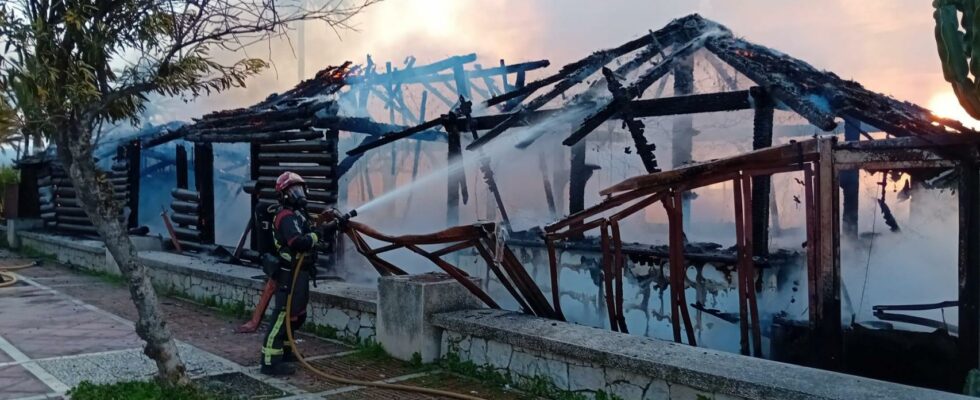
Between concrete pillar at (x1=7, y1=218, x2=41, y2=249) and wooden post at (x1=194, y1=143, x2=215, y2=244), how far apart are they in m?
8.74

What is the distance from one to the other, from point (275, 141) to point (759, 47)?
22.3 ft

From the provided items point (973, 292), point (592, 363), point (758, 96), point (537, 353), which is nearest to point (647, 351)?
point (592, 363)

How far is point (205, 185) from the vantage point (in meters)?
12.2

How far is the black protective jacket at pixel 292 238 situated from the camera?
6566 millimetres

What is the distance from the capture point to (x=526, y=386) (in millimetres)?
5742

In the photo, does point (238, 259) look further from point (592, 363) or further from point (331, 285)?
point (592, 363)

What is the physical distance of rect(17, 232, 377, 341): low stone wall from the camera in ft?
24.8

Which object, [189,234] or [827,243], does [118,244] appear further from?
[189,234]

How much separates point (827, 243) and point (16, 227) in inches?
758

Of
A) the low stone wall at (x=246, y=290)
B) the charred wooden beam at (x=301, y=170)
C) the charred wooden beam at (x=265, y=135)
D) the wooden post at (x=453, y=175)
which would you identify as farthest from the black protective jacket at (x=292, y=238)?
the wooden post at (x=453, y=175)

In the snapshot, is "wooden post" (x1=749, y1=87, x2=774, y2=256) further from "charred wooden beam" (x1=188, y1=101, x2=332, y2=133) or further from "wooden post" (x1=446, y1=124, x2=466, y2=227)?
"charred wooden beam" (x1=188, y1=101, x2=332, y2=133)

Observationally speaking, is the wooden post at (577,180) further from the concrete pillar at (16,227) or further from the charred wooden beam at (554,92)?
the concrete pillar at (16,227)

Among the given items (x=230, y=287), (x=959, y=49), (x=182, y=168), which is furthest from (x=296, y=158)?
(x=959, y=49)

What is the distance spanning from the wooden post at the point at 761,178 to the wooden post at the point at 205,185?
8978mm
